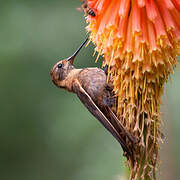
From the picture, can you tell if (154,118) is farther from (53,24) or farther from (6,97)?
(6,97)

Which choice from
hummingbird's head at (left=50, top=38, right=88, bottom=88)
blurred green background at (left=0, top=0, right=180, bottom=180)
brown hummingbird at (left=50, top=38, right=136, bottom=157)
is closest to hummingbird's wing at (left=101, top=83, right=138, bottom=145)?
brown hummingbird at (left=50, top=38, right=136, bottom=157)

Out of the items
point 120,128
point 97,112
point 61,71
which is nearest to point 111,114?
point 120,128

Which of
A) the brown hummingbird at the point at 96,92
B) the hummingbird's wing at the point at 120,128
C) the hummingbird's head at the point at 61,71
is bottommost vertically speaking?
the hummingbird's wing at the point at 120,128

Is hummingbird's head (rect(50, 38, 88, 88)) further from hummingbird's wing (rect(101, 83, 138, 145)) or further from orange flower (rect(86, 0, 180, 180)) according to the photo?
orange flower (rect(86, 0, 180, 180))

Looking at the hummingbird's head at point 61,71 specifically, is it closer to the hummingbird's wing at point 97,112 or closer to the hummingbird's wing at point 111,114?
the hummingbird's wing at point 97,112

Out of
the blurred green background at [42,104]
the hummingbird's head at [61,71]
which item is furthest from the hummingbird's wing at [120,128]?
the blurred green background at [42,104]

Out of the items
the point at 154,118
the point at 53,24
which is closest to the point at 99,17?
the point at 154,118
